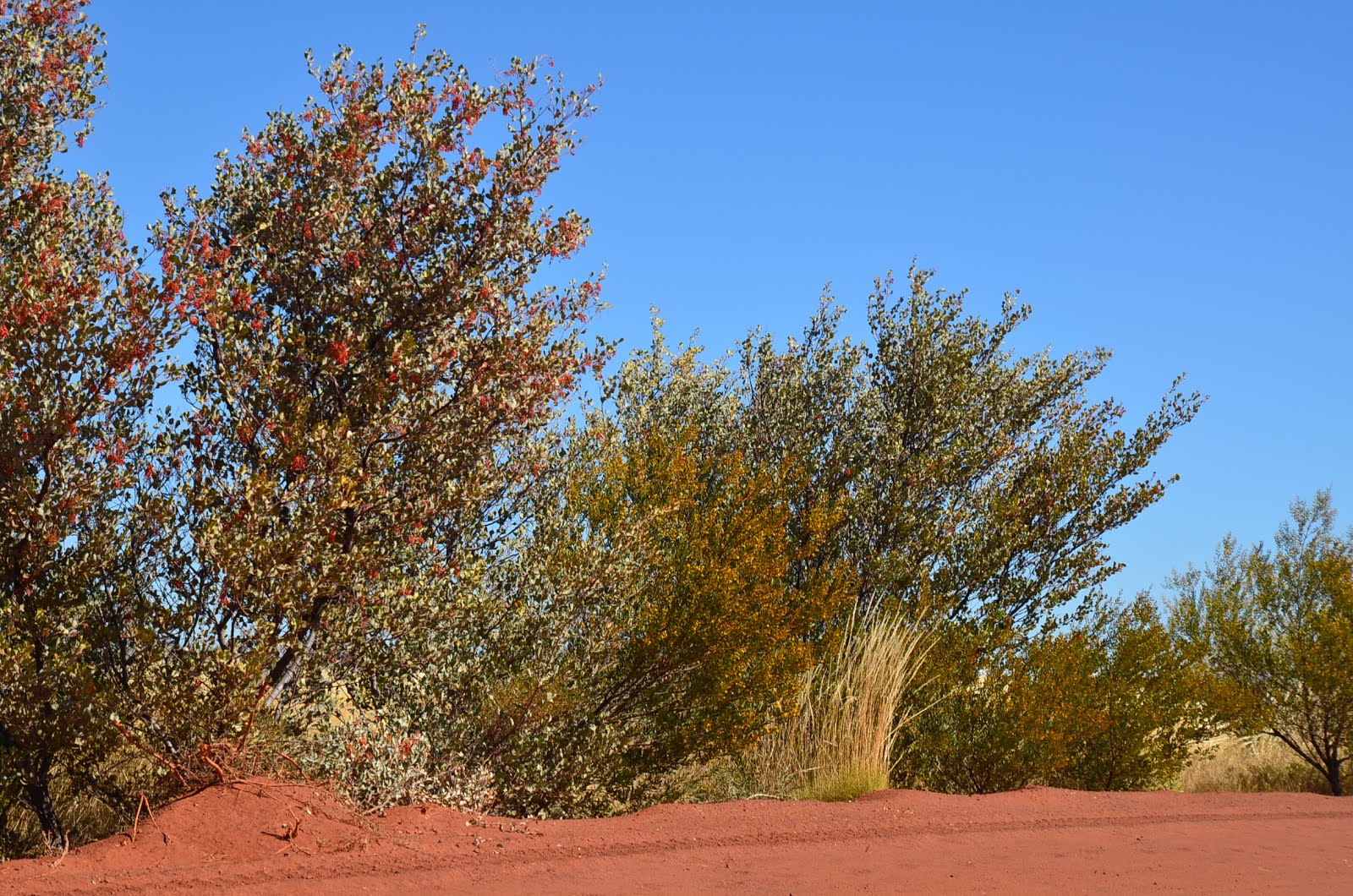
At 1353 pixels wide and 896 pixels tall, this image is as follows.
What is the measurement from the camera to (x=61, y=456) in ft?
24.7

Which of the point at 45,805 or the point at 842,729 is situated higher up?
the point at 842,729

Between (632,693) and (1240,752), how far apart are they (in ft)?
47.9

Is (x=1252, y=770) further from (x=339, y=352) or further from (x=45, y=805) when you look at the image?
(x=45, y=805)

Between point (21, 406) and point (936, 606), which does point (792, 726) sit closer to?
point (936, 606)

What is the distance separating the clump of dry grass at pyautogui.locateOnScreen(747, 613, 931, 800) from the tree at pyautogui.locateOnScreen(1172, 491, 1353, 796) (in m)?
5.36

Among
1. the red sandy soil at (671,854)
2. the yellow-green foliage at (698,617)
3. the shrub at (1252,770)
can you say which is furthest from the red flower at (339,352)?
the shrub at (1252,770)

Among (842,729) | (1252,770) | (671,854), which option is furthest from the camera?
(1252,770)

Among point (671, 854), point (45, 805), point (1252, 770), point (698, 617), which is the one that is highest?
point (698, 617)

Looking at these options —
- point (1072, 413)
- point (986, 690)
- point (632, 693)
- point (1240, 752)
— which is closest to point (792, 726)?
point (632, 693)

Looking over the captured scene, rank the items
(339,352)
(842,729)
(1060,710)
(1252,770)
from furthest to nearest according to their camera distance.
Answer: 1. (1252,770)
2. (1060,710)
3. (842,729)
4. (339,352)

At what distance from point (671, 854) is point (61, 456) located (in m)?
4.49

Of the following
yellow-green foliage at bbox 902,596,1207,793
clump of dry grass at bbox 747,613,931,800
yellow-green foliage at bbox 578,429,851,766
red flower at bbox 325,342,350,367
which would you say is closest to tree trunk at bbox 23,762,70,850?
red flower at bbox 325,342,350,367

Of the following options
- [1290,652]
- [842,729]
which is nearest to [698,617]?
[842,729]

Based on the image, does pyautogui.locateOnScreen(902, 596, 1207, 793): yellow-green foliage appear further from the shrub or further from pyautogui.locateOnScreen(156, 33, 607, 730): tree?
pyautogui.locateOnScreen(156, 33, 607, 730): tree
